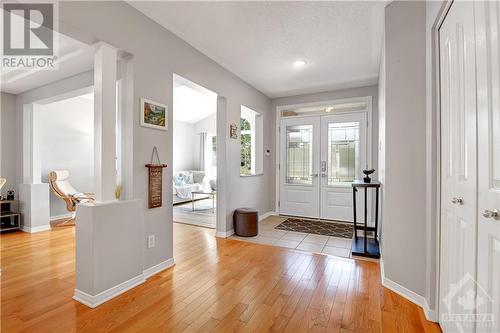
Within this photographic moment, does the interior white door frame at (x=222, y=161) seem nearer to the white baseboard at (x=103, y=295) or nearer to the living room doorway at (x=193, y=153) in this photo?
the living room doorway at (x=193, y=153)

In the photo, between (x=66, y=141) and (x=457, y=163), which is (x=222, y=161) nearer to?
(x=457, y=163)

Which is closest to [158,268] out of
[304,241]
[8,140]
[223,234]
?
[223,234]

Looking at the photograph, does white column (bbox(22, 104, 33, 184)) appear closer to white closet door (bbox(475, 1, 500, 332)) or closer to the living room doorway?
the living room doorway

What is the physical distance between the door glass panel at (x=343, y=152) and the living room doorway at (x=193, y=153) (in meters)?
2.76

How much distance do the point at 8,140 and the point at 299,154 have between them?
214 inches

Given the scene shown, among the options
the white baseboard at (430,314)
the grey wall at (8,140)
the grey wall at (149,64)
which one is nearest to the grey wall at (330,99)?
the grey wall at (149,64)

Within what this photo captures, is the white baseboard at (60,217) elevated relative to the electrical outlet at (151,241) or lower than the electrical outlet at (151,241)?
lower

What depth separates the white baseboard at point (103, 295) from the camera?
1.85 meters

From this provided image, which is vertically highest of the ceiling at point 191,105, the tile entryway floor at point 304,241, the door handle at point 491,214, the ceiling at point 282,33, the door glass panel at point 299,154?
the ceiling at point 191,105

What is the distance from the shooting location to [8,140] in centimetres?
419

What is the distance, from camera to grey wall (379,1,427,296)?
1901 millimetres

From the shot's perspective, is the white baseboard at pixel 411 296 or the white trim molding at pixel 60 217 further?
the white trim molding at pixel 60 217

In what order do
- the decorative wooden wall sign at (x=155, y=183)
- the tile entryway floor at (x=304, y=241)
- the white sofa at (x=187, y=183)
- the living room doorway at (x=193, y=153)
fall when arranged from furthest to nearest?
the white sofa at (x=187, y=183) → the living room doorway at (x=193, y=153) → the tile entryway floor at (x=304, y=241) → the decorative wooden wall sign at (x=155, y=183)

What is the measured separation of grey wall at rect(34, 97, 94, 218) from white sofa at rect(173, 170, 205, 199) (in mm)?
2092
